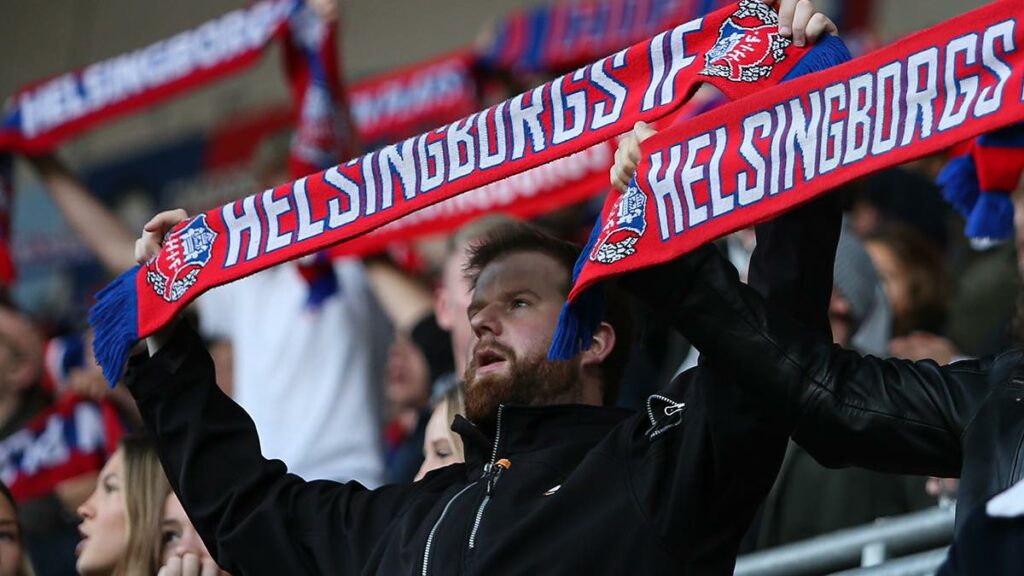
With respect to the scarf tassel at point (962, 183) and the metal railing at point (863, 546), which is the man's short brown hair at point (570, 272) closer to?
the metal railing at point (863, 546)

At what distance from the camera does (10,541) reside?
13.4 ft

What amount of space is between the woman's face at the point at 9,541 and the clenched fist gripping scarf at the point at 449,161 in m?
0.63

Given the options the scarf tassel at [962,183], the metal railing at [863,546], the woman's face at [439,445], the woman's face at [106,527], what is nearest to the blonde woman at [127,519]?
the woman's face at [106,527]

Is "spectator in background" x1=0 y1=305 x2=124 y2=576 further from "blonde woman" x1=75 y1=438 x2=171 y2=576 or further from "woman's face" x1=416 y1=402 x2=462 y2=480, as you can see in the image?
"woman's face" x1=416 y1=402 x2=462 y2=480

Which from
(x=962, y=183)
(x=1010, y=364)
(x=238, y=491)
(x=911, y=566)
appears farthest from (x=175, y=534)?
(x=1010, y=364)

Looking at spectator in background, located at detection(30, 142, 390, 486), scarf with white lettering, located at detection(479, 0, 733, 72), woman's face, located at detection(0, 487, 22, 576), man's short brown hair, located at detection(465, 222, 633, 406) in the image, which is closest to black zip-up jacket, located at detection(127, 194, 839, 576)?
man's short brown hair, located at detection(465, 222, 633, 406)

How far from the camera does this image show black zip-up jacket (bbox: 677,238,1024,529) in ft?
8.77

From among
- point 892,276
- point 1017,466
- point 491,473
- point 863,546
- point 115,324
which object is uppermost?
point 892,276

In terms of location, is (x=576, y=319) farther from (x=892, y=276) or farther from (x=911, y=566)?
(x=892, y=276)

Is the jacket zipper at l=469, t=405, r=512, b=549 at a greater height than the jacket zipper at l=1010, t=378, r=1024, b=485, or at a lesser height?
greater

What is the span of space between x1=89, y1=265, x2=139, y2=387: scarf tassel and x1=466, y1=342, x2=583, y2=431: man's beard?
0.71 m

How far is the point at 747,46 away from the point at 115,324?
1414 mm

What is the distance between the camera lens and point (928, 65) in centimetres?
273

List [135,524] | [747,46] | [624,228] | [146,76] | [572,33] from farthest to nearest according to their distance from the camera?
[572,33]
[146,76]
[135,524]
[747,46]
[624,228]
